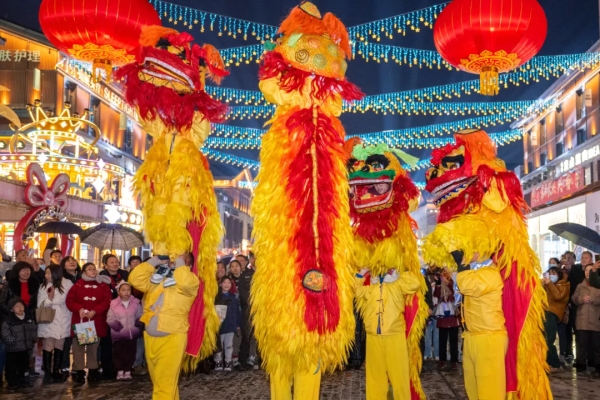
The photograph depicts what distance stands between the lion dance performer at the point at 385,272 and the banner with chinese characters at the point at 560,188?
15.9 meters

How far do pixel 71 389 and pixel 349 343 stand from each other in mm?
4831

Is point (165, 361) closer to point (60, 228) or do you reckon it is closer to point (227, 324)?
point (227, 324)

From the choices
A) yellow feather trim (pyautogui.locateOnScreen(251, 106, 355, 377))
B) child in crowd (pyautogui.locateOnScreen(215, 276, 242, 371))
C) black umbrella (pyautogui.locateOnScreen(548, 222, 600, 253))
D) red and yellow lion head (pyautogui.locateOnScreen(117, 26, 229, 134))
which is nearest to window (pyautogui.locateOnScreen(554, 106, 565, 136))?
black umbrella (pyautogui.locateOnScreen(548, 222, 600, 253))

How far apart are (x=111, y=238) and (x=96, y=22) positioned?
445 centimetres

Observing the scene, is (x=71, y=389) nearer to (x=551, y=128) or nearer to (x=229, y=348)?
(x=229, y=348)

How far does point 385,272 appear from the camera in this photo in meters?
5.39

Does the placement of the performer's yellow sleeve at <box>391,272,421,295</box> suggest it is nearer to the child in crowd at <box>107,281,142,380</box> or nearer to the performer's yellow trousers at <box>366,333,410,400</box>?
the performer's yellow trousers at <box>366,333,410,400</box>

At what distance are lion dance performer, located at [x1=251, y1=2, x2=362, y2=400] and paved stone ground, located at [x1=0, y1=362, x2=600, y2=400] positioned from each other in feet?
10.9

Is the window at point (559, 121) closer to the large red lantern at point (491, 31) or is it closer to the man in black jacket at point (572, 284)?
the man in black jacket at point (572, 284)

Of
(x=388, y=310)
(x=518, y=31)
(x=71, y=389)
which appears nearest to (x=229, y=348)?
(x=71, y=389)

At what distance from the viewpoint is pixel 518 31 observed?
759 centimetres

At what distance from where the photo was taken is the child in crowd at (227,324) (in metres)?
9.15

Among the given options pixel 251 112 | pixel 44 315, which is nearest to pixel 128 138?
pixel 251 112

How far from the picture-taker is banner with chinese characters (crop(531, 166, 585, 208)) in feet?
64.6
